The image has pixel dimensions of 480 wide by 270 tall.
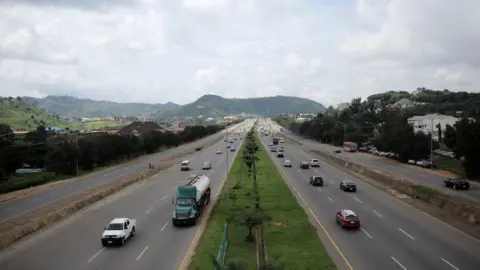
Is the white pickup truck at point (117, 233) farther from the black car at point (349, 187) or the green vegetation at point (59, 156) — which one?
the green vegetation at point (59, 156)

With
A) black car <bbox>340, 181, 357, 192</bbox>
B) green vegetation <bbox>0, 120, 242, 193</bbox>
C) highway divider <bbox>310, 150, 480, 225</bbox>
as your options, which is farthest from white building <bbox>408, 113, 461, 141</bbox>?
black car <bbox>340, 181, 357, 192</bbox>

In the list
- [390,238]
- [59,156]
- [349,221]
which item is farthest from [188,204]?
[59,156]

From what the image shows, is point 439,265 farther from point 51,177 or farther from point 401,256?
point 51,177

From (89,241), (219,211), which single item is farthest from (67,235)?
(219,211)

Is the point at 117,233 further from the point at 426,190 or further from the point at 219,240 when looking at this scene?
the point at 426,190

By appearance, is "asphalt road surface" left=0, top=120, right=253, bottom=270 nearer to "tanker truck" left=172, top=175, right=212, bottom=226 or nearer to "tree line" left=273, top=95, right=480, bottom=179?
"tanker truck" left=172, top=175, right=212, bottom=226

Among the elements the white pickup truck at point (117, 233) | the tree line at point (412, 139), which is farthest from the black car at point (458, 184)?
the white pickup truck at point (117, 233)
